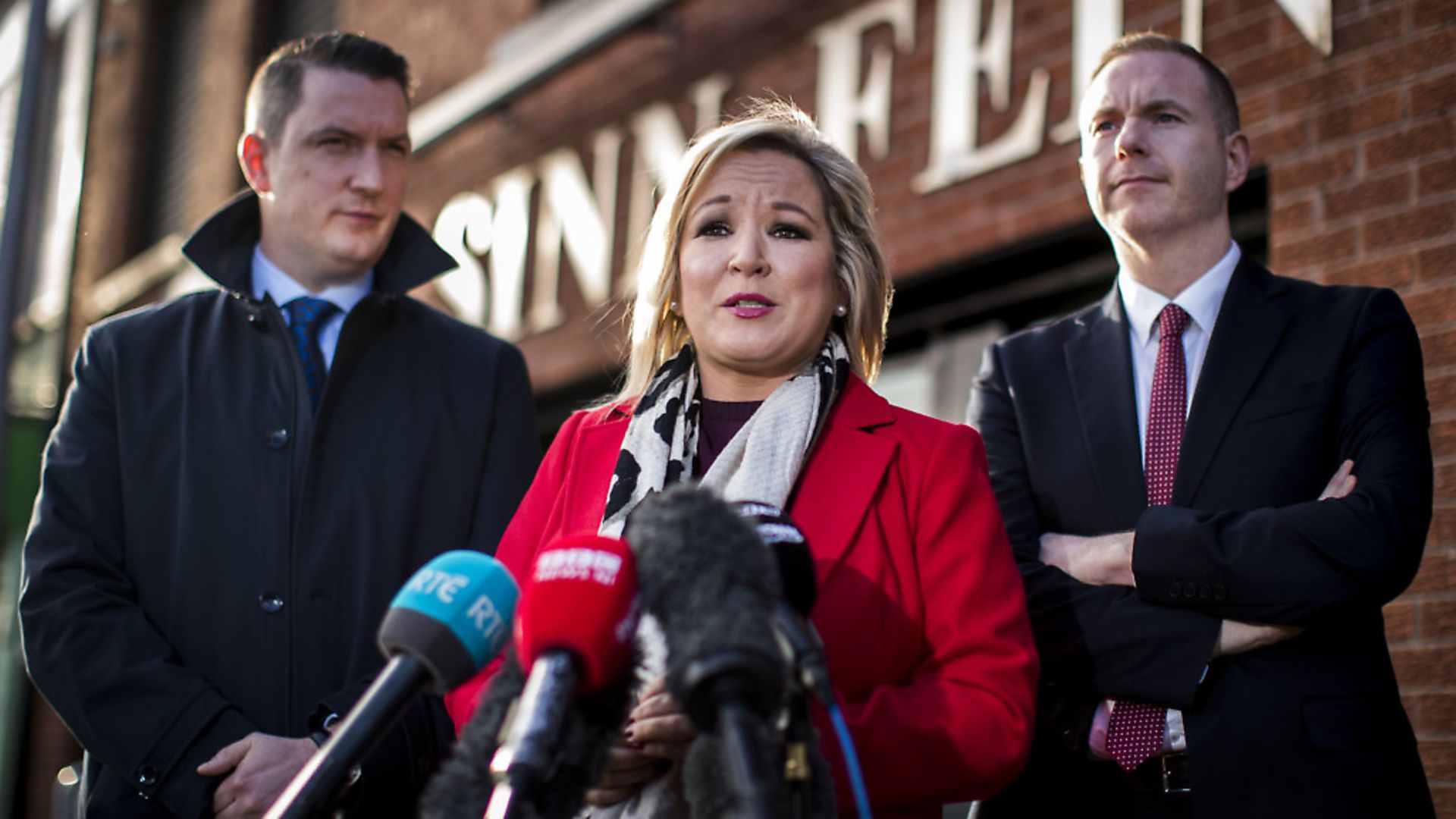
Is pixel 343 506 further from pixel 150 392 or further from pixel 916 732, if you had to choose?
pixel 916 732

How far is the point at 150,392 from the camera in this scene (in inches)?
133

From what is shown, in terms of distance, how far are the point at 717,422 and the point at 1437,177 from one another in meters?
2.40

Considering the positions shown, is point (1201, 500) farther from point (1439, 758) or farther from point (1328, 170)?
point (1328, 170)

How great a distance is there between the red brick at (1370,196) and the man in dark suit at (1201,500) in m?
1.09

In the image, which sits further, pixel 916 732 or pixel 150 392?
pixel 150 392

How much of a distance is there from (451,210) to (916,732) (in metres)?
7.22

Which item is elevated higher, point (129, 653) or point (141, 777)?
point (129, 653)

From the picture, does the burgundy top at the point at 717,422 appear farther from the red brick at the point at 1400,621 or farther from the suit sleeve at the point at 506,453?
the red brick at the point at 1400,621

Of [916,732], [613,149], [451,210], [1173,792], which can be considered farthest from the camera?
[451,210]

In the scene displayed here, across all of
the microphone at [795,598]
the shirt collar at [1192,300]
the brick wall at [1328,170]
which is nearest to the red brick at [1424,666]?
the brick wall at [1328,170]

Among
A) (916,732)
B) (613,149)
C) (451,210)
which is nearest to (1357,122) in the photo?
(916,732)

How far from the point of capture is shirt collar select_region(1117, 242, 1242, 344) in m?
3.24

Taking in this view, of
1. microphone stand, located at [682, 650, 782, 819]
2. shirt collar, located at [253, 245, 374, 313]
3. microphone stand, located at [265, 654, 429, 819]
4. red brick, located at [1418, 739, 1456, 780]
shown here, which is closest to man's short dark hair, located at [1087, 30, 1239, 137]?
red brick, located at [1418, 739, 1456, 780]

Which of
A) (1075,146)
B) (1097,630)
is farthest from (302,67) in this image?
(1075,146)
